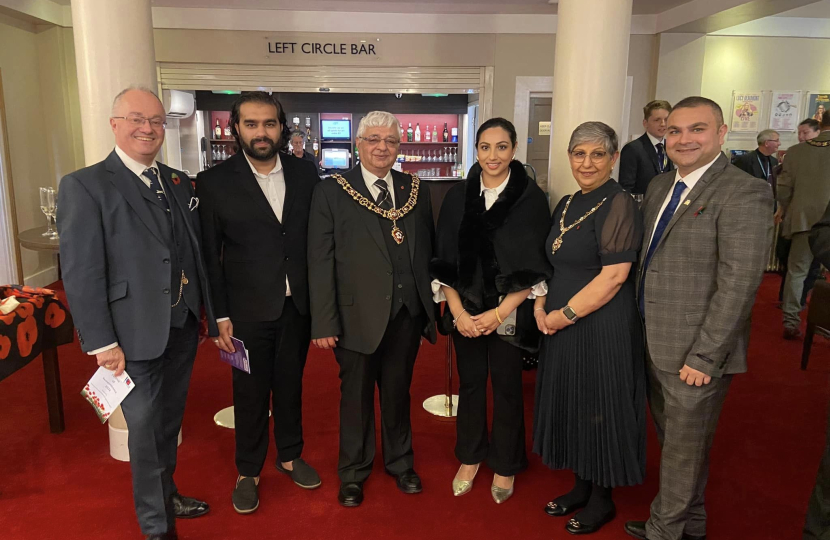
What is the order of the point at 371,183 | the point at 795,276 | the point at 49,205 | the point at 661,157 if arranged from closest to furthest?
the point at 371,183, the point at 661,157, the point at 49,205, the point at 795,276

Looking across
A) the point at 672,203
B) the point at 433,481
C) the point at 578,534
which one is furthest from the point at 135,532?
the point at 672,203

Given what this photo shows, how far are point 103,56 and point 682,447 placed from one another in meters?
3.31

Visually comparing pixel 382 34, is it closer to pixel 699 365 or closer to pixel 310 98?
pixel 310 98

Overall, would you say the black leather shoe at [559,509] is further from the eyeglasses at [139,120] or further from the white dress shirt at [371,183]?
the eyeglasses at [139,120]

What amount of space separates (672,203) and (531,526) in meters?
1.57

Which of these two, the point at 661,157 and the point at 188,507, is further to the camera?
the point at 661,157

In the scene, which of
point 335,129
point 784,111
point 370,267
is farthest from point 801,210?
point 335,129

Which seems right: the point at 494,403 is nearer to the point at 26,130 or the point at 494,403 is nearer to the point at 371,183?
the point at 371,183

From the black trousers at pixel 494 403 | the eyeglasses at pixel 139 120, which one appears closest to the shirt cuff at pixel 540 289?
the black trousers at pixel 494 403

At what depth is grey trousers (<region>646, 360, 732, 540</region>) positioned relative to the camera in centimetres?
219

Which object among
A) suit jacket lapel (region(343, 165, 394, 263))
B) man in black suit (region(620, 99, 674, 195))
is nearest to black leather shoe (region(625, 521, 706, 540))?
suit jacket lapel (region(343, 165, 394, 263))

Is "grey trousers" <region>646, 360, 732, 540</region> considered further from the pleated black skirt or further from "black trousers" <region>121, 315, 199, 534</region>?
"black trousers" <region>121, 315, 199, 534</region>

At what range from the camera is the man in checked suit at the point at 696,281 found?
201cm

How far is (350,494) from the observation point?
8.91 feet
